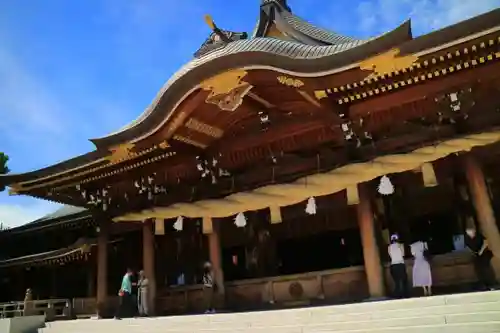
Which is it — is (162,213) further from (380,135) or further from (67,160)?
(380,135)

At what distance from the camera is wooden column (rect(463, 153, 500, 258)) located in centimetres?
731

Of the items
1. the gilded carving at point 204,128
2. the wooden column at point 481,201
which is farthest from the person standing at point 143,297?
the wooden column at point 481,201

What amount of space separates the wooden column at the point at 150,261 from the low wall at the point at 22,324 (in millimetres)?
3115

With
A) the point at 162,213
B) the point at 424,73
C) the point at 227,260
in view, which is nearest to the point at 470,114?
the point at 424,73

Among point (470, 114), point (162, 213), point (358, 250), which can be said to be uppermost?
point (470, 114)

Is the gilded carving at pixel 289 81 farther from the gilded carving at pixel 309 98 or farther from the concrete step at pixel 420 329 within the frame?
the concrete step at pixel 420 329

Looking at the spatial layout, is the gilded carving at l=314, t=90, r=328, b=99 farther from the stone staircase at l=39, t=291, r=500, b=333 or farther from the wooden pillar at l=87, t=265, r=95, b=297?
the wooden pillar at l=87, t=265, r=95, b=297

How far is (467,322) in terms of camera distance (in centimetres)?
546

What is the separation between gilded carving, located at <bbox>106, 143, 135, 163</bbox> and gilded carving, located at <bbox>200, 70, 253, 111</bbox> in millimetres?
2228

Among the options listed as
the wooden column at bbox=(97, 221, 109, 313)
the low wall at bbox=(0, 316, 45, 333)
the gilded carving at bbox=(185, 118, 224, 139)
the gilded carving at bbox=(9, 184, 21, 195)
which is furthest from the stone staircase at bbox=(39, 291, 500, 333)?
the gilded carving at bbox=(9, 184, 21, 195)

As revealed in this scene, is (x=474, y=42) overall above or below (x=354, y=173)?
above

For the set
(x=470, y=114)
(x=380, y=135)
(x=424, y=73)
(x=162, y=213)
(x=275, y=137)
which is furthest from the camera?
(x=162, y=213)

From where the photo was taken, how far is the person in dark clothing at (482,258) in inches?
286

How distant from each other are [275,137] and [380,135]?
219 centimetres
